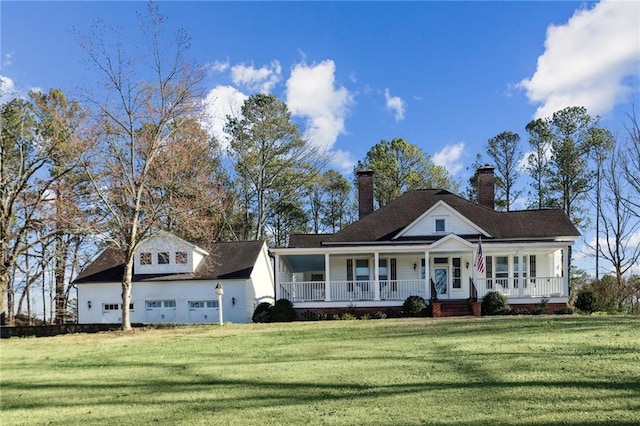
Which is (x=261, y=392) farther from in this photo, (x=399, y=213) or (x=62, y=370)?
(x=399, y=213)

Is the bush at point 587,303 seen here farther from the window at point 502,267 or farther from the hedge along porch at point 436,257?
the window at point 502,267

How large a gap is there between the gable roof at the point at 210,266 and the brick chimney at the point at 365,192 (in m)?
5.98

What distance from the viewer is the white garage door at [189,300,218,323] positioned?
27634 mm

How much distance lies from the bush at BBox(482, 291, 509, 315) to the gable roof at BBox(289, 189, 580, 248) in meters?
4.02

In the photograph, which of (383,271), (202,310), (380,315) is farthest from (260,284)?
(380,315)

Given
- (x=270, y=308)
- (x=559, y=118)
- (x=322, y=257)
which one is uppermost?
(x=559, y=118)

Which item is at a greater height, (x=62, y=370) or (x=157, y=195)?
(x=157, y=195)

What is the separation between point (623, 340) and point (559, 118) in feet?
96.0

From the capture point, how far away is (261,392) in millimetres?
7645

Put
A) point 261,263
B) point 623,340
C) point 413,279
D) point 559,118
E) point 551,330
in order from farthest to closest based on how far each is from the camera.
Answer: point 559,118 → point 261,263 → point 413,279 → point 551,330 → point 623,340

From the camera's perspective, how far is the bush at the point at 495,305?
22.1 metres

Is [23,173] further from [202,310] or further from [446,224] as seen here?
[446,224]

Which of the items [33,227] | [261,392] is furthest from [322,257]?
[261,392]

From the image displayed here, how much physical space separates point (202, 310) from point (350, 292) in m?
7.96
